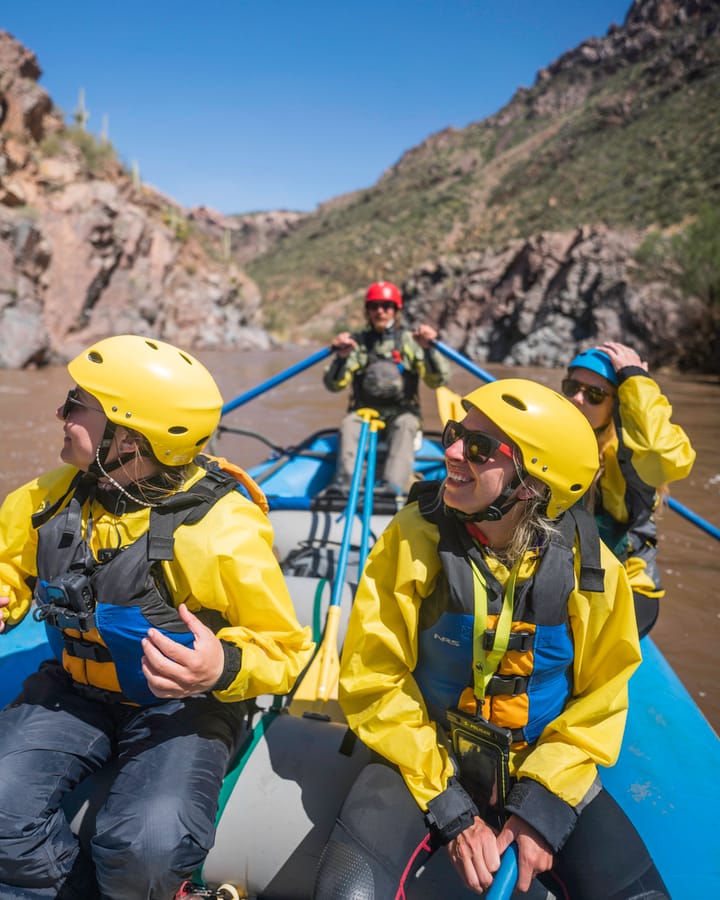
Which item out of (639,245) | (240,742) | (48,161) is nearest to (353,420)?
(240,742)

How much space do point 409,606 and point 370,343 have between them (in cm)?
309

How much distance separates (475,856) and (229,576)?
75cm

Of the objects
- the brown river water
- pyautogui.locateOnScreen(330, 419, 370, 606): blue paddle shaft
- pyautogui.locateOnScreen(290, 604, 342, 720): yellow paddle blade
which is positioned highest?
pyautogui.locateOnScreen(330, 419, 370, 606): blue paddle shaft

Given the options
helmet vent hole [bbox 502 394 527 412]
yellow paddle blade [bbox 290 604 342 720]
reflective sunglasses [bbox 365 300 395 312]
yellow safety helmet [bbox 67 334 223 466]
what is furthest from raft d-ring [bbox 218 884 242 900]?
reflective sunglasses [bbox 365 300 395 312]

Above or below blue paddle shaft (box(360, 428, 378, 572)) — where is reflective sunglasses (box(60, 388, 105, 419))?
above

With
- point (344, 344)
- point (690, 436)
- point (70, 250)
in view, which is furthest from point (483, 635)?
point (70, 250)

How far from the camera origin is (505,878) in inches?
43.7

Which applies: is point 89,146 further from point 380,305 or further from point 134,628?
point 134,628

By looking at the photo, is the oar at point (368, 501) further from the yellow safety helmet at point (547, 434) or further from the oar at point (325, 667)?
the yellow safety helmet at point (547, 434)

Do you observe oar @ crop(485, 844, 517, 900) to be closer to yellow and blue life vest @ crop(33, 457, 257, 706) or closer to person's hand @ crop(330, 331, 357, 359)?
yellow and blue life vest @ crop(33, 457, 257, 706)

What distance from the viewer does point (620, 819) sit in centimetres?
124

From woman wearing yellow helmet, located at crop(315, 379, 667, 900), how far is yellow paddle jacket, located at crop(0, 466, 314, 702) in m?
0.17

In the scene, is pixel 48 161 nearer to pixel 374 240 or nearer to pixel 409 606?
pixel 409 606

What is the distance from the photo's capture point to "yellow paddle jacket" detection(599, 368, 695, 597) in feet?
6.41
